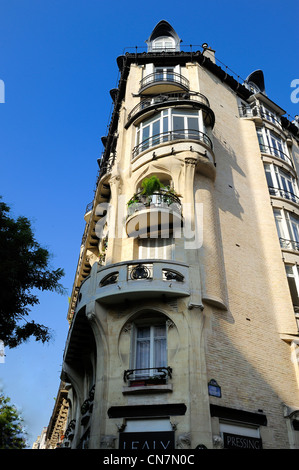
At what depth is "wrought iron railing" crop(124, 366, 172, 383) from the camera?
13656 millimetres

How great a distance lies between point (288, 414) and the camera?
1509cm

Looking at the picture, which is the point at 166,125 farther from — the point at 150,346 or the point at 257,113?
the point at 150,346

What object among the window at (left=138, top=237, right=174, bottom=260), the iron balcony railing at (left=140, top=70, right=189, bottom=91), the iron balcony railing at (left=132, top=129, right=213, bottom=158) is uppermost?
the iron balcony railing at (left=140, top=70, right=189, bottom=91)

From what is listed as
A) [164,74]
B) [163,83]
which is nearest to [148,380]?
[163,83]

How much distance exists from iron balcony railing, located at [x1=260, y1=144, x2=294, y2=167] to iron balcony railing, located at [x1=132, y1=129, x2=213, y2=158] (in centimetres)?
642

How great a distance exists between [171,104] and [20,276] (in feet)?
A: 40.7

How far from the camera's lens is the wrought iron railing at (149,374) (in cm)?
1366

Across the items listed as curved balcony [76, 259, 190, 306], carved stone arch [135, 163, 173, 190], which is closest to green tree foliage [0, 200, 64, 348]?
curved balcony [76, 259, 190, 306]

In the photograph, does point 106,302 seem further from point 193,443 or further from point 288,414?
point 288,414

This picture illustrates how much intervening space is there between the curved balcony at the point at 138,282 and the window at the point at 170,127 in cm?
778

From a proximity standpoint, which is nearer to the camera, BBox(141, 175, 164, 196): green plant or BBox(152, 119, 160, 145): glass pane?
BBox(141, 175, 164, 196): green plant

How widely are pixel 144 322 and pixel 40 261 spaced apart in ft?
14.7

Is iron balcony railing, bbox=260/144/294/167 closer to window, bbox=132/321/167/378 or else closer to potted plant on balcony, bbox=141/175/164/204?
potted plant on balcony, bbox=141/175/164/204
